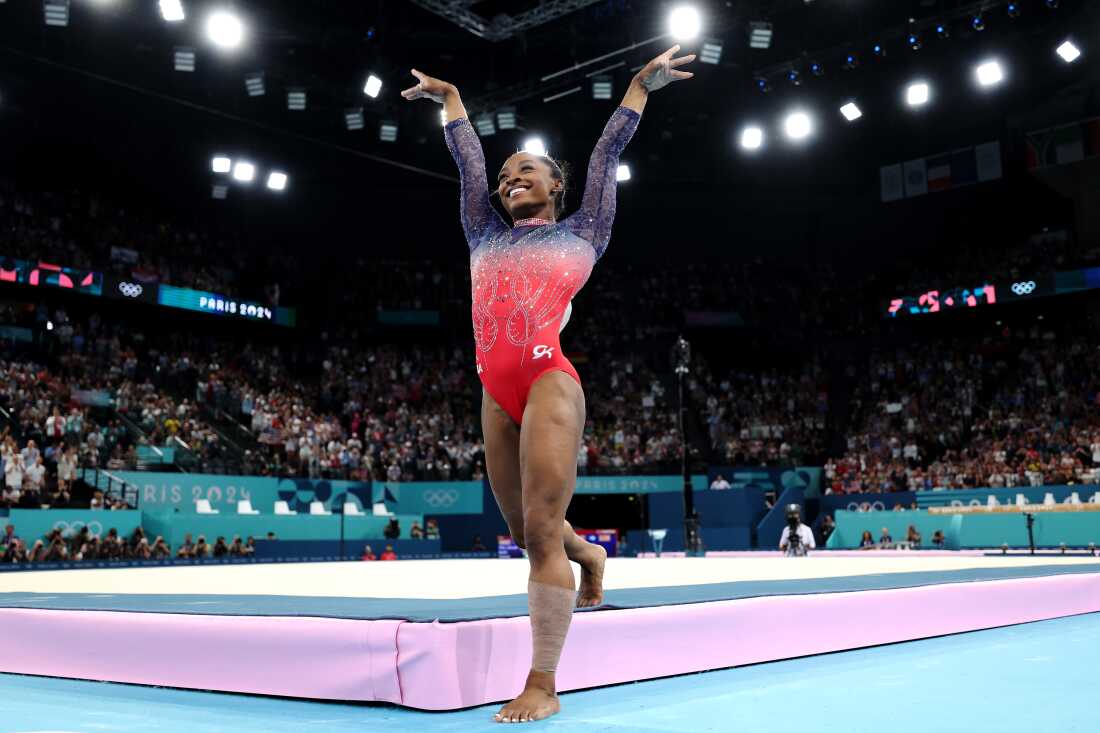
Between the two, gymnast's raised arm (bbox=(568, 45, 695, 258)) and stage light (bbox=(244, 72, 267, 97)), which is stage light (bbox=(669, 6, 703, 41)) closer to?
stage light (bbox=(244, 72, 267, 97))

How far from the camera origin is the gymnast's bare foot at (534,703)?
2.13 metres

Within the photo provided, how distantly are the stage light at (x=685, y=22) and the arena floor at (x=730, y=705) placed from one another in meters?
13.1

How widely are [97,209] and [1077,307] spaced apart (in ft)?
82.0

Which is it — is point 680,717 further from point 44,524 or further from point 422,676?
point 44,524

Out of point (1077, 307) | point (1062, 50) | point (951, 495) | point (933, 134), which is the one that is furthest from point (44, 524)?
point (1077, 307)

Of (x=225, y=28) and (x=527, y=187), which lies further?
(x=225, y=28)

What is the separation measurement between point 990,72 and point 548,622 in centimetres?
1774

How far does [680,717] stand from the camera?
7.26 feet

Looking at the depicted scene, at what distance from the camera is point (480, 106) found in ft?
59.6

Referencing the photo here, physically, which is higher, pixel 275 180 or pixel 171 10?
pixel 275 180

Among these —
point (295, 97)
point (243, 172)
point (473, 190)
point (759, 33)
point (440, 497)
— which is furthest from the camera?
point (243, 172)

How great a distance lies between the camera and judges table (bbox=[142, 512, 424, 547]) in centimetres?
1532

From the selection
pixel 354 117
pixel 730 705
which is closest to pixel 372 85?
pixel 354 117

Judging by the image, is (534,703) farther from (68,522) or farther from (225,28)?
(225,28)
